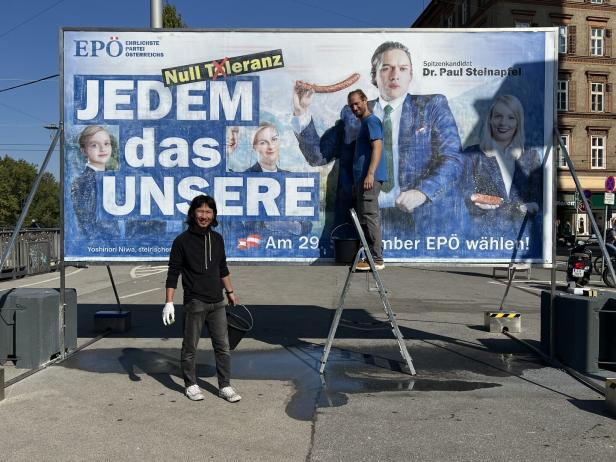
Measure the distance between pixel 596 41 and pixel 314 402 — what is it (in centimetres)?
5581

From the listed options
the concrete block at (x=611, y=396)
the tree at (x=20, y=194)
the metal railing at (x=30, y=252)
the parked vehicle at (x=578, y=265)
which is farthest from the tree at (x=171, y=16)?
the tree at (x=20, y=194)

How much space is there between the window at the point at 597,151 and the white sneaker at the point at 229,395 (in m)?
52.9

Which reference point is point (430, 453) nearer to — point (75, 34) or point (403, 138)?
point (403, 138)

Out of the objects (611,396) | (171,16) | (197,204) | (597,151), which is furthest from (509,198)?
(597,151)

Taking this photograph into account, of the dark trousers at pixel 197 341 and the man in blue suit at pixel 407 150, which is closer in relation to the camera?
the dark trousers at pixel 197 341

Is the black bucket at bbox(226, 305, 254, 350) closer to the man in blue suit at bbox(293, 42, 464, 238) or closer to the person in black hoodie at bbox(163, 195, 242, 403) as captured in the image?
the person in black hoodie at bbox(163, 195, 242, 403)

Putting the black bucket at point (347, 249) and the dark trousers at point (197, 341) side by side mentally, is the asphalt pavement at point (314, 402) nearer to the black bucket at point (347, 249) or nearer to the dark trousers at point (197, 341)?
the dark trousers at point (197, 341)

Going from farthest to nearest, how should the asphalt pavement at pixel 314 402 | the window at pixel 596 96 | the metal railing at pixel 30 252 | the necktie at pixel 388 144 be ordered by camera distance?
the window at pixel 596 96
the metal railing at pixel 30 252
the necktie at pixel 388 144
the asphalt pavement at pixel 314 402

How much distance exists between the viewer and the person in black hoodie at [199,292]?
6320 millimetres

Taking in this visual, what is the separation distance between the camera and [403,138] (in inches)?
315

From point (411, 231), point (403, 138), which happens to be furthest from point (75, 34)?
point (411, 231)

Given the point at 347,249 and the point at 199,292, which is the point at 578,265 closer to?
the point at 347,249

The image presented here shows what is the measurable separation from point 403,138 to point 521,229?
195cm

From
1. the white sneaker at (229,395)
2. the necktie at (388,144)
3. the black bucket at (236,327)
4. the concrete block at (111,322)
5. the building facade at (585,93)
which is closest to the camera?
the white sneaker at (229,395)
